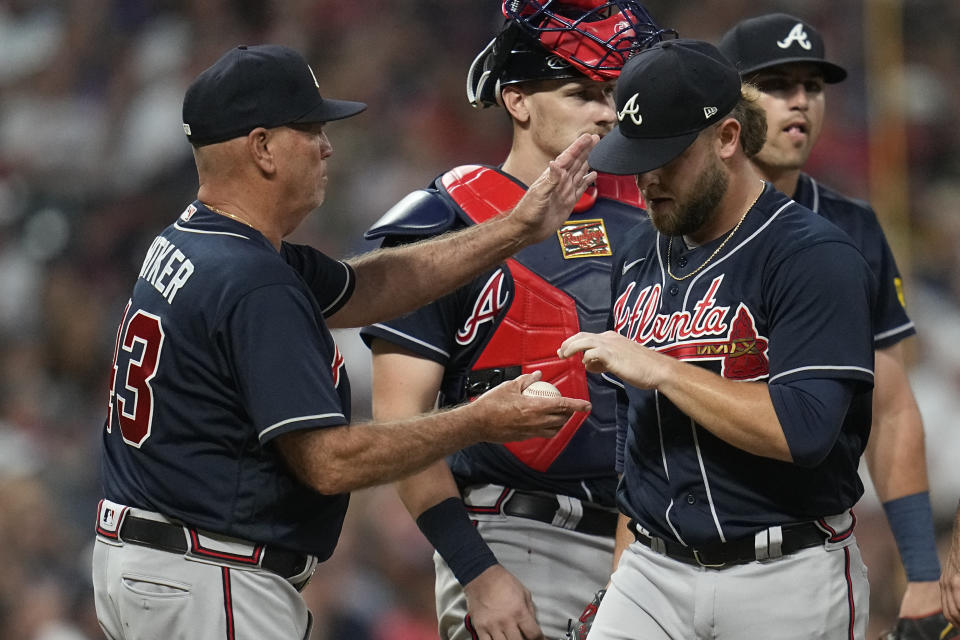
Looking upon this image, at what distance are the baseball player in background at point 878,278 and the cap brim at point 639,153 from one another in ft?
3.35

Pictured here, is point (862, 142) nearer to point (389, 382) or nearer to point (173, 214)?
point (173, 214)

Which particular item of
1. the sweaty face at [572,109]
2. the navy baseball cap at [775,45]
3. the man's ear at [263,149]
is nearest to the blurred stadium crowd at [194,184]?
the navy baseball cap at [775,45]

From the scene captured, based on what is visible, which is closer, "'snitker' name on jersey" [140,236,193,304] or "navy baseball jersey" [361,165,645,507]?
"'snitker' name on jersey" [140,236,193,304]

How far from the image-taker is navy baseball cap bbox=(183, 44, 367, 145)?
2.75m

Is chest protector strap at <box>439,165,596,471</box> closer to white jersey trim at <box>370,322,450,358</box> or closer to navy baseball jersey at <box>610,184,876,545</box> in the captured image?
white jersey trim at <box>370,322,450,358</box>

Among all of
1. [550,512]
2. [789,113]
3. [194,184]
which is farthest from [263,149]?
[194,184]

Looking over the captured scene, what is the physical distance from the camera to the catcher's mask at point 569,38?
129 inches

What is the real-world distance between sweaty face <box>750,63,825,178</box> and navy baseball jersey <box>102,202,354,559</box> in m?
1.67

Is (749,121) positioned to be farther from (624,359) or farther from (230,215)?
(230,215)

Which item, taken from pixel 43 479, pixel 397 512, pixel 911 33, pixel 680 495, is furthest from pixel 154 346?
pixel 911 33

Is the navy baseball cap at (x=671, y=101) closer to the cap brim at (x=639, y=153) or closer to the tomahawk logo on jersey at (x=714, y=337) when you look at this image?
the cap brim at (x=639, y=153)

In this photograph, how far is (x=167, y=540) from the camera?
267cm

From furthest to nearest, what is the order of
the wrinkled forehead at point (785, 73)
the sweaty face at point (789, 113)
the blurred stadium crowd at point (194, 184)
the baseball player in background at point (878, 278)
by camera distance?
the blurred stadium crowd at point (194, 184), the wrinkled forehead at point (785, 73), the sweaty face at point (789, 113), the baseball player in background at point (878, 278)

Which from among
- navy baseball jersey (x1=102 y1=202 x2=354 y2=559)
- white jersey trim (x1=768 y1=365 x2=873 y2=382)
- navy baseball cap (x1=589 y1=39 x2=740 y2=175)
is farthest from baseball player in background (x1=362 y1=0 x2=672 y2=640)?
white jersey trim (x1=768 y1=365 x2=873 y2=382)
